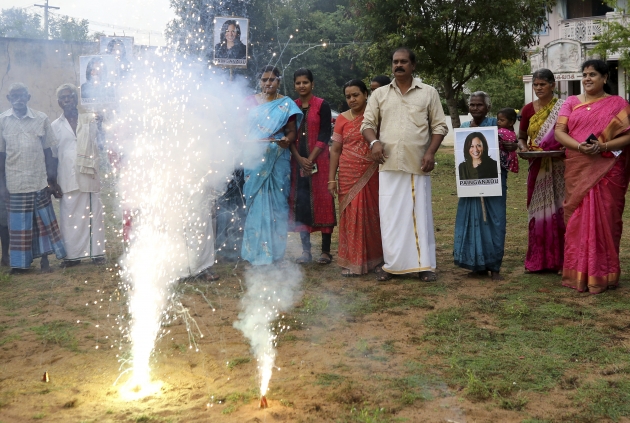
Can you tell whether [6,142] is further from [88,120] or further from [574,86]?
[574,86]

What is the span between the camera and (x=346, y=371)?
4105mm

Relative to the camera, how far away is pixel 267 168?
7133 millimetres

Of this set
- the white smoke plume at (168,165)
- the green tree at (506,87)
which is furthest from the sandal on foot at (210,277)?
the green tree at (506,87)

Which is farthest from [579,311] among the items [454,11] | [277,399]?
[454,11]

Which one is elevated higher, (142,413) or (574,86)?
(574,86)

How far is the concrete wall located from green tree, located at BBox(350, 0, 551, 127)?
379 inches

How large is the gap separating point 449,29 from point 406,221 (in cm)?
1194

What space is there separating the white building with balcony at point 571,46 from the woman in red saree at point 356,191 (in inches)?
825

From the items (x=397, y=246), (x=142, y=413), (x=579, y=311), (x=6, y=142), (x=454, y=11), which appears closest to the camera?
(x=142, y=413)

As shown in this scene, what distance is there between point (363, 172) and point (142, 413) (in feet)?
12.9

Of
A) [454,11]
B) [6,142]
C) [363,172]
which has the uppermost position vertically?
[454,11]

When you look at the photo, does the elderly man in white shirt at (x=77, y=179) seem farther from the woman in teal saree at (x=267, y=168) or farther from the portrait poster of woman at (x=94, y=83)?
the woman in teal saree at (x=267, y=168)

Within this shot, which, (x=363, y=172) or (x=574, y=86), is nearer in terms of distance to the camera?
(x=363, y=172)

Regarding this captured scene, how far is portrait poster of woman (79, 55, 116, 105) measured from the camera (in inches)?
287
